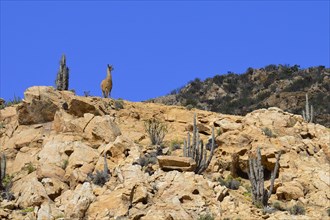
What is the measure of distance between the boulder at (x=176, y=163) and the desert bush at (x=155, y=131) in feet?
10.8

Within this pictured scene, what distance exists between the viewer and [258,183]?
20703 millimetres

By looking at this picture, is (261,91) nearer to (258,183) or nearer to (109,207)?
(258,183)

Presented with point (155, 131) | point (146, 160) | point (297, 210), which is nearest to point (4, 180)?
point (146, 160)

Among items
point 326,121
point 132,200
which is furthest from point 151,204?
point 326,121

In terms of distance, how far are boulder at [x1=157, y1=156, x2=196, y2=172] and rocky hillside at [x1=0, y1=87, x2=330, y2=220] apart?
0.59 ft

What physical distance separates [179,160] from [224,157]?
3.14m

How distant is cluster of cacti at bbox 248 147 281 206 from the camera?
20.5 metres

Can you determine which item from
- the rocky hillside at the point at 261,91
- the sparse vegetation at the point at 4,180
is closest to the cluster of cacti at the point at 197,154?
the sparse vegetation at the point at 4,180

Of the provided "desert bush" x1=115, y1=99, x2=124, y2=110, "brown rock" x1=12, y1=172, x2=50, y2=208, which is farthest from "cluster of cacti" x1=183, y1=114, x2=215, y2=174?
"desert bush" x1=115, y1=99, x2=124, y2=110

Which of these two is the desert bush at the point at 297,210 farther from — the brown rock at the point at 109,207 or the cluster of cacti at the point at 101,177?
the cluster of cacti at the point at 101,177

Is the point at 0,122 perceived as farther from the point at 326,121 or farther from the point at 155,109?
the point at 326,121

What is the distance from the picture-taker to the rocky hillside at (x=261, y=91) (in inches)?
1726

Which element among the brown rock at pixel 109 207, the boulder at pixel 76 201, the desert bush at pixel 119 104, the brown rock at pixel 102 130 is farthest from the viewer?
the desert bush at pixel 119 104

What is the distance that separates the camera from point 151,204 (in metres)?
19.2
